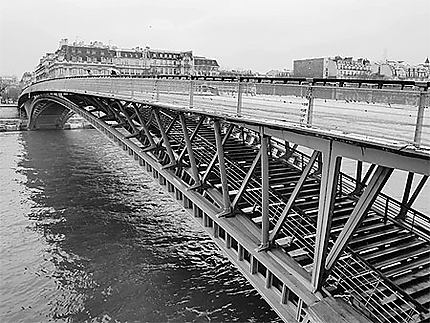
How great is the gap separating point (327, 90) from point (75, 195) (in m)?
19.0

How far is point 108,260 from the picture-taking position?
47.9 feet

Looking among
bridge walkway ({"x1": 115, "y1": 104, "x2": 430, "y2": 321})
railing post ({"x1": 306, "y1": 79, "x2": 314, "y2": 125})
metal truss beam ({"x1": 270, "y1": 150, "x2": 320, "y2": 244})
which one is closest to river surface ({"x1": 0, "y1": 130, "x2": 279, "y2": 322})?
bridge walkway ({"x1": 115, "y1": 104, "x2": 430, "y2": 321})

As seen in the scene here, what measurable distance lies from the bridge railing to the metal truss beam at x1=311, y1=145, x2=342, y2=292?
1.62 feet

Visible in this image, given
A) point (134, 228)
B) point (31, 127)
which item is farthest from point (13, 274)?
point (31, 127)

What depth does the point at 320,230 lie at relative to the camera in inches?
256

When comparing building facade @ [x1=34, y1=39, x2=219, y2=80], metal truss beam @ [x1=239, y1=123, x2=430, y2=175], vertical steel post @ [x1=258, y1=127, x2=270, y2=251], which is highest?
building facade @ [x1=34, y1=39, x2=219, y2=80]

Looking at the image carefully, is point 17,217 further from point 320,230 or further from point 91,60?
point 91,60

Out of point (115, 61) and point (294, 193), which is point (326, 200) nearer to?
point (294, 193)

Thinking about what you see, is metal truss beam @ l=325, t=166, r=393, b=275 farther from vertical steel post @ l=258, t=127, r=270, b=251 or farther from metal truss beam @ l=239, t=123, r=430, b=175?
vertical steel post @ l=258, t=127, r=270, b=251

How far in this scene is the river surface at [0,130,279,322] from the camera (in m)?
11.7

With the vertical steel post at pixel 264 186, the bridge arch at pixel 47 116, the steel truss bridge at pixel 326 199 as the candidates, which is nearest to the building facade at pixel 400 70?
the steel truss bridge at pixel 326 199

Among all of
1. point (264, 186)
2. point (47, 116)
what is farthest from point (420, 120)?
point (47, 116)

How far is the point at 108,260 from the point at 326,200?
10657mm

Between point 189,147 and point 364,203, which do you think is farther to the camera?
point 189,147
